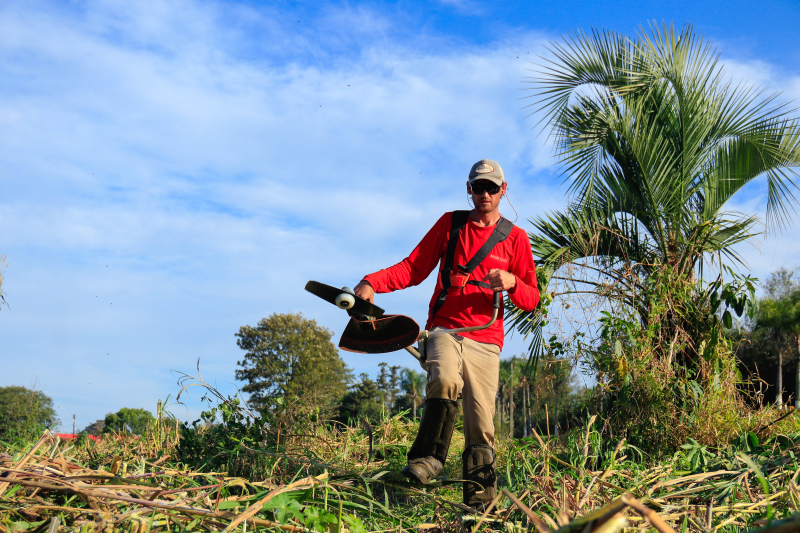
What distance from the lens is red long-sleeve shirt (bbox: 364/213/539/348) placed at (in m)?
3.37

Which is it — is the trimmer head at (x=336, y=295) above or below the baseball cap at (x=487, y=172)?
below

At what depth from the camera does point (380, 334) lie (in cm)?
332

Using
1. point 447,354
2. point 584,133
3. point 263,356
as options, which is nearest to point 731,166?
point 584,133

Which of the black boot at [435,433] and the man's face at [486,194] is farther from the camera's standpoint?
the man's face at [486,194]

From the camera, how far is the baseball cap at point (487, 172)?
11.4 feet

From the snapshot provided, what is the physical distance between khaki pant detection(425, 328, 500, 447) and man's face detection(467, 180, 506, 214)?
849 mm

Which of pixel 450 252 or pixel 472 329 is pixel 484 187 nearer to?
pixel 450 252

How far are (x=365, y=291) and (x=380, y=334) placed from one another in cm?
28

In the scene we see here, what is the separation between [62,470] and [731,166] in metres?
7.51

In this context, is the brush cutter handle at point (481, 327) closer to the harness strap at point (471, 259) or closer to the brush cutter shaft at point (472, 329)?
the brush cutter shaft at point (472, 329)

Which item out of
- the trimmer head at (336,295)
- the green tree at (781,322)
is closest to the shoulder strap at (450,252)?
the trimmer head at (336,295)

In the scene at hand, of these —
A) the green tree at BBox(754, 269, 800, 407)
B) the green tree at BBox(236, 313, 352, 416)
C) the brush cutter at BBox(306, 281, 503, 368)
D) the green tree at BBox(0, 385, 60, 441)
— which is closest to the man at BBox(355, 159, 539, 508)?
the brush cutter at BBox(306, 281, 503, 368)

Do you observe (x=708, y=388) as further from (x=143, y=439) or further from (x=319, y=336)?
(x=319, y=336)

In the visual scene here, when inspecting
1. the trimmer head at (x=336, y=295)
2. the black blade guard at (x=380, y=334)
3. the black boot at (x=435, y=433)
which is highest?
the trimmer head at (x=336, y=295)
